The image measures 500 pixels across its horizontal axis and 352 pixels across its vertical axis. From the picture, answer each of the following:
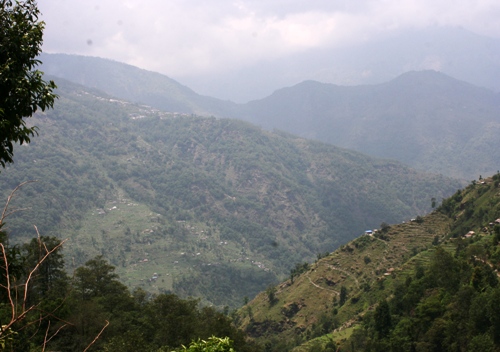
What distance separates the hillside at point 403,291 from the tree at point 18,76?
37.0 m

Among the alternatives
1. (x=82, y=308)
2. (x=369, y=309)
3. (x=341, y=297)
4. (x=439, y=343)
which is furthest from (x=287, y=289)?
(x=82, y=308)

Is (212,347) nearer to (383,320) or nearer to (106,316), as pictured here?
(106,316)

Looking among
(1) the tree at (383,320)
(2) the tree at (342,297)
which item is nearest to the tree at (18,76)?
(1) the tree at (383,320)

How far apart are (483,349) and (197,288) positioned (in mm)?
157680

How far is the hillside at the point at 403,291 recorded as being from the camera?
43.7 m

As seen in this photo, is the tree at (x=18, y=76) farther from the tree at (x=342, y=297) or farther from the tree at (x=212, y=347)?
the tree at (x=342, y=297)

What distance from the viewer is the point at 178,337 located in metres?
41.7

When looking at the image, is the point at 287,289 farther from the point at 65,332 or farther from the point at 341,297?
the point at 65,332

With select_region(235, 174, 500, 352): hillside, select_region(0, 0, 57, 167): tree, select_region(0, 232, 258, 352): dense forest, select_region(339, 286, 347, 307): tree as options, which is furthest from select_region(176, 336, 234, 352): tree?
select_region(339, 286, 347, 307): tree

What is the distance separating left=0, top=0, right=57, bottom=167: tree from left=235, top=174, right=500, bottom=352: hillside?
3698cm

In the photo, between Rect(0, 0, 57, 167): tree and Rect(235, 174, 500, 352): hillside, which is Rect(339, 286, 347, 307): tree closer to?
Rect(235, 174, 500, 352): hillside

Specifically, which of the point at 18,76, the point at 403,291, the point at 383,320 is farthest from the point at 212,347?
the point at 403,291

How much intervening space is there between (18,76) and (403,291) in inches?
2352

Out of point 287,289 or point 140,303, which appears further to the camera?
point 287,289
